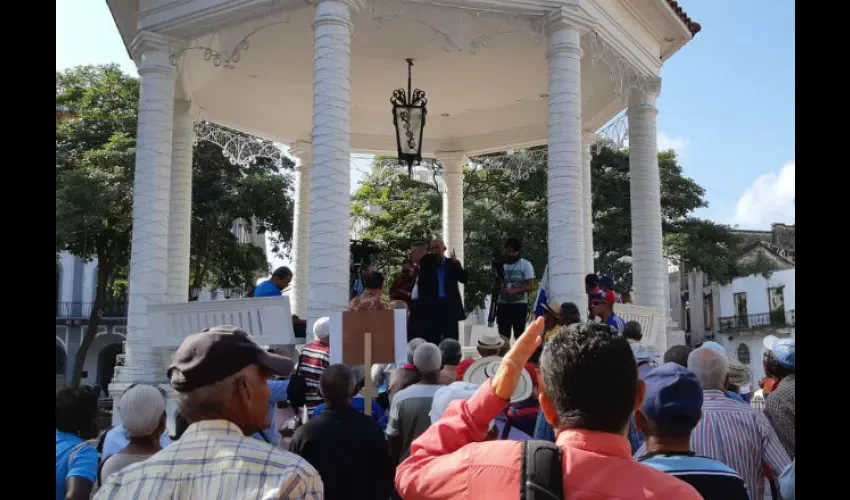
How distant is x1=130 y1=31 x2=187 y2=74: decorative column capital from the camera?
14.7m

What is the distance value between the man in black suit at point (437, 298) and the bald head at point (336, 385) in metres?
7.55

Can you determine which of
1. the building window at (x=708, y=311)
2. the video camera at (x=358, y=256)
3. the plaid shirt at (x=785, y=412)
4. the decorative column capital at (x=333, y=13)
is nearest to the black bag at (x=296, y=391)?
the plaid shirt at (x=785, y=412)

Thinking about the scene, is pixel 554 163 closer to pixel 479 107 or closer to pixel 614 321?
pixel 614 321

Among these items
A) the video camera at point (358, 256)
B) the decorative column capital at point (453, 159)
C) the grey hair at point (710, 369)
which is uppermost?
the decorative column capital at point (453, 159)

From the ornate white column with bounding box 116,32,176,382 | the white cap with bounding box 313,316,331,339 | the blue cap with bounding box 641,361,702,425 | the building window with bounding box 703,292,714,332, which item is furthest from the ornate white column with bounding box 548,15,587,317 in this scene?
the building window with bounding box 703,292,714,332

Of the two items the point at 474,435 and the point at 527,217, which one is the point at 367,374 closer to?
the point at 474,435

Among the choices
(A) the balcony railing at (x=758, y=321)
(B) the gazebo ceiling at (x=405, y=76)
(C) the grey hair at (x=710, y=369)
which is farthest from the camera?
(A) the balcony railing at (x=758, y=321)

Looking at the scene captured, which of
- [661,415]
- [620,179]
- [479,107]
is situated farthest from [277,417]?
[620,179]

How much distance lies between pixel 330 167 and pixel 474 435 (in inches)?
Result: 395

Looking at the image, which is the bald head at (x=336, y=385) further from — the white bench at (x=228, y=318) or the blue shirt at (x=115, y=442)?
the white bench at (x=228, y=318)

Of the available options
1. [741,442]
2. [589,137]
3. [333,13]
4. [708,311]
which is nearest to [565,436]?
[741,442]

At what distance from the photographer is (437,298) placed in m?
12.6

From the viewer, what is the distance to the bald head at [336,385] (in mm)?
4949

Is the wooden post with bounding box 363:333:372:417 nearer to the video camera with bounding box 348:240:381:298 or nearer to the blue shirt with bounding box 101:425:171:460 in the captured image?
the blue shirt with bounding box 101:425:171:460
